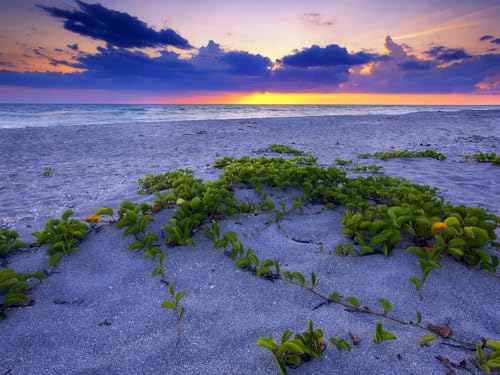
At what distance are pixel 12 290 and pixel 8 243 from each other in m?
1.07

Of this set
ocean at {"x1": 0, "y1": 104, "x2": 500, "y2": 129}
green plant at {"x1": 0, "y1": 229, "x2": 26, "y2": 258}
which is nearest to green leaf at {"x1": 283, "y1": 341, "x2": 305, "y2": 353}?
green plant at {"x1": 0, "y1": 229, "x2": 26, "y2": 258}

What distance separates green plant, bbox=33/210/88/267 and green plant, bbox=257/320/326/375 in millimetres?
2357

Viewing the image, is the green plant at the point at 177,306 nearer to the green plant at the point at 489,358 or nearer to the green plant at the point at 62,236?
the green plant at the point at 62,236

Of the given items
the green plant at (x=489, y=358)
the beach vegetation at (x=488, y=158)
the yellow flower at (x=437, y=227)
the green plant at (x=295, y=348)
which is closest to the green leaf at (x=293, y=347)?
the green plant at (x=295, y=348)

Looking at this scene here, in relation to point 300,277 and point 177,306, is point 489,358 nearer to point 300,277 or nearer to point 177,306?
point 300,277

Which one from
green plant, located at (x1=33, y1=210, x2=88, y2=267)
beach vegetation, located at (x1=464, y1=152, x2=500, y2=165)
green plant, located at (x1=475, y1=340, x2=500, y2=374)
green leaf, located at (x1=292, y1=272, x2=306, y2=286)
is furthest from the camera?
beach vegetation, located at (x1=464, y1=152, x2=500, y2=165)

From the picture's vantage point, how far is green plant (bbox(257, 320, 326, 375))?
5.76ft

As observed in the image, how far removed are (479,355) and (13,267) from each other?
12.7 feet

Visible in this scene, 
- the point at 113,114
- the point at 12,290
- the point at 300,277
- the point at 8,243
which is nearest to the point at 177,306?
the point at 300,277

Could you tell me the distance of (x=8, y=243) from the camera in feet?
10.7

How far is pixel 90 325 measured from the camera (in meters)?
2.24

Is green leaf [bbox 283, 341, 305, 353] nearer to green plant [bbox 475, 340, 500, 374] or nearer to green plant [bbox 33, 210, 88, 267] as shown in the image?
→ green plant [bbox 475, 340, 500, 374]

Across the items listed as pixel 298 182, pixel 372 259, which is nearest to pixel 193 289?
A: pixel 372 259

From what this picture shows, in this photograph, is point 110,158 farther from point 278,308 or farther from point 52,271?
point 278,308
